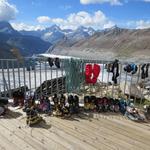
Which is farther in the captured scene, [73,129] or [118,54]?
[118,54]

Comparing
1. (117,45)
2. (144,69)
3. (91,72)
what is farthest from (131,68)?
(117,45)

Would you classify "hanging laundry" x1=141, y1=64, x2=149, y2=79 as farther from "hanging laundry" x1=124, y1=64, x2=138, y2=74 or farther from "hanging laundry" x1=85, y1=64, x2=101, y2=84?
"hanging laundry" x1=85, y1=64, x2=101, y2=84

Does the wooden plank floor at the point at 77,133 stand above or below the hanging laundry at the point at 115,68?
below

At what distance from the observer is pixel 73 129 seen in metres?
4.09

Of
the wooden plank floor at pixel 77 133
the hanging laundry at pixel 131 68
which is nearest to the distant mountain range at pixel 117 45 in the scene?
the hanging laundry at pixel 131 68

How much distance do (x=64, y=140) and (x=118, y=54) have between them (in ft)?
342

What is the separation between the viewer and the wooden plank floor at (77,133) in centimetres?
356

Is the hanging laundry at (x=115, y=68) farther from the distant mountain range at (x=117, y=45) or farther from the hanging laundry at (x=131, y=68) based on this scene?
the distant mountain range at (x=117, y=45)

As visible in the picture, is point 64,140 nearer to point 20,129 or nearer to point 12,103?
point 20,129

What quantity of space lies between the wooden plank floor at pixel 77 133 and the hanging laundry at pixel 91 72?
0.88 metres

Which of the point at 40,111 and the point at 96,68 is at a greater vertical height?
the point at 96,68

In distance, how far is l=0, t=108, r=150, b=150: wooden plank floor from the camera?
11.7 ft

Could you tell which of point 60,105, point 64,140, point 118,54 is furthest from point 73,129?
point 118,54

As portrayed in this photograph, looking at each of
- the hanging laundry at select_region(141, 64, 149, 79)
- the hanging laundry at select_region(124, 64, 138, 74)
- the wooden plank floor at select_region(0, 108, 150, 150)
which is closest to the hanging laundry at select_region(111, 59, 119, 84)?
the hanging laundry at select_region(124, 64, 138, 74)
